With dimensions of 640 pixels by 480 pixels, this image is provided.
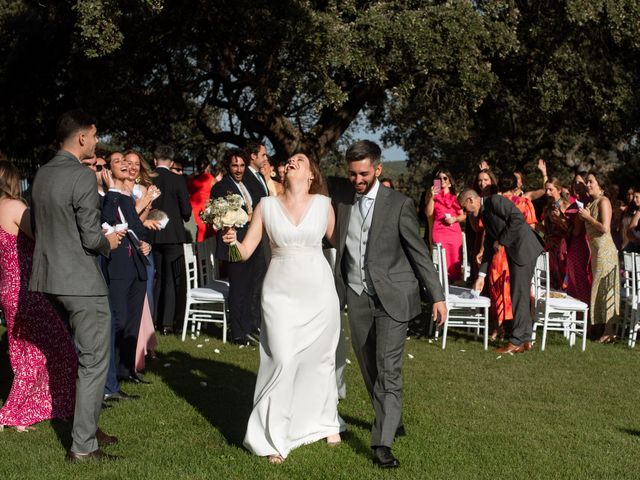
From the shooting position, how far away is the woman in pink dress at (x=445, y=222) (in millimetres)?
11867

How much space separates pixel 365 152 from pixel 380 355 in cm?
134

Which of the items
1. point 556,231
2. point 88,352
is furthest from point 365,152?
point 556,231

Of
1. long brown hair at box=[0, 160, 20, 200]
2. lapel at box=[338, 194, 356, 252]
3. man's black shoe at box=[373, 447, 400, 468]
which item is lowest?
man's black shoe at box=[373, 447, 400, 468]

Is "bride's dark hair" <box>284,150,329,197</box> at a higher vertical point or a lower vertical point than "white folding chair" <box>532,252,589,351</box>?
higher

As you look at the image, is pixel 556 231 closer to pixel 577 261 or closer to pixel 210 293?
pixel 577 261

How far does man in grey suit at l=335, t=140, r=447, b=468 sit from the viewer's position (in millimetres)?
5578

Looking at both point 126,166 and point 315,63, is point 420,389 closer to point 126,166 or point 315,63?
point 126,166

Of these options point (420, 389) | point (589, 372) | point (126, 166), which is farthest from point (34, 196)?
point (589, 372)

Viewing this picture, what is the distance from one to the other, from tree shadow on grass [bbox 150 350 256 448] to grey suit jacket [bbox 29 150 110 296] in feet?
5.51

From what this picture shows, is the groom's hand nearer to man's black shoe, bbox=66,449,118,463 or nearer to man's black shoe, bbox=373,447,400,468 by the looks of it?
man's black shoe, bbox=373,447,400,468

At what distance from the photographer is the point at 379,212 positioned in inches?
221

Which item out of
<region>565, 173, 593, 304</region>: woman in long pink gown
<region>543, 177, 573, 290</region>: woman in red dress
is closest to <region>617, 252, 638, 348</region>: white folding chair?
<region>565, 173, 593, 304</region>: woman in long pink gown

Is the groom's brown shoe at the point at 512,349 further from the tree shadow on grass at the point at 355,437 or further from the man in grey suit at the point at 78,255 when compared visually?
the man in grey suit at the point at 78,255

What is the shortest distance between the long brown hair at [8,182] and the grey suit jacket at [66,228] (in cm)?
89
